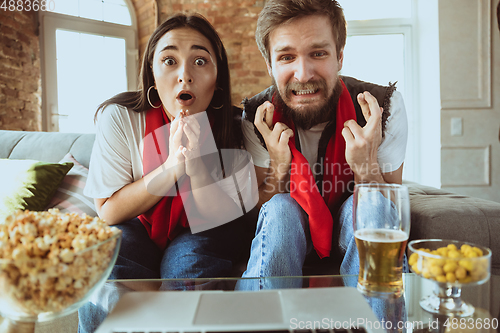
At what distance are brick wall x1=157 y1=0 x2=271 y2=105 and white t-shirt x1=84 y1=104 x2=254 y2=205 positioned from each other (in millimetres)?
1921

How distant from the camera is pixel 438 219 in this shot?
2.89 feet

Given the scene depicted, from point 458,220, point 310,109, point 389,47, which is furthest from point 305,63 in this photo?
point 389,47

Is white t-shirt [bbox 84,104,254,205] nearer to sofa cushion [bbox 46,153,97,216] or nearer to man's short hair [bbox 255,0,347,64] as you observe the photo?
sofa cushion [bbox 46,153,97,216]

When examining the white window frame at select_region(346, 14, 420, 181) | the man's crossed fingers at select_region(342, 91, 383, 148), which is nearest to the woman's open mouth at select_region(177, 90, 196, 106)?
the man's crossed fingers at select_region(342, 91, 383, 148)

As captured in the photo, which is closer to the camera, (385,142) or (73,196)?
(385,142)

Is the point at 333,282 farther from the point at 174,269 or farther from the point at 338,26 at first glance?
the point at 338,26

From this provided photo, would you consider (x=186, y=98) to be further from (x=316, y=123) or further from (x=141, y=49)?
(x=141, y=49)

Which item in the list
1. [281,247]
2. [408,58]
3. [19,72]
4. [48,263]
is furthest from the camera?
[408,58]

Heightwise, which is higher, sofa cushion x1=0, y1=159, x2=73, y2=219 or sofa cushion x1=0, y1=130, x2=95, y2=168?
sofa cushion x1=0, y1=130, x2=95, y2=168

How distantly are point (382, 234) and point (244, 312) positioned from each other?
289 mm

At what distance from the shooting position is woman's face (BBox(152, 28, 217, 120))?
1.05m

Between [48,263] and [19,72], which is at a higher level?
[19,72]

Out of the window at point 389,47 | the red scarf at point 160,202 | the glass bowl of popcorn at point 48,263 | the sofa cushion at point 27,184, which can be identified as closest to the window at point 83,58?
the sofa cushion at point 27,184

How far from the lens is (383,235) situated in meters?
0.60
